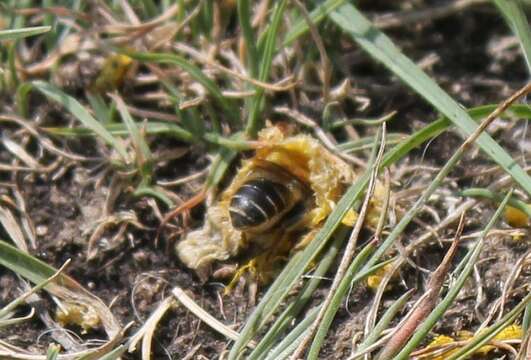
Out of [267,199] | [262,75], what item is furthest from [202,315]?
[262,75]

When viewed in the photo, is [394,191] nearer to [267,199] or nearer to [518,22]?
[267,199]

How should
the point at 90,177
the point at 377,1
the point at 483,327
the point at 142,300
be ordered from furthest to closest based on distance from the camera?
the point at 377,1, the point at 90,177, the point at 142,300, the point at 483,327

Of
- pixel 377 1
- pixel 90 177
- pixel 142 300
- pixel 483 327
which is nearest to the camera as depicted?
pixel 483 327

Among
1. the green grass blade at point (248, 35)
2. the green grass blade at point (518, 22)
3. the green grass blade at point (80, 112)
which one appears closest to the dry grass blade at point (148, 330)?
the green grass blade at point (80, 112)

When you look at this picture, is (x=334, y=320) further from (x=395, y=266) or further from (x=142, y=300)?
(x=142, y=300)

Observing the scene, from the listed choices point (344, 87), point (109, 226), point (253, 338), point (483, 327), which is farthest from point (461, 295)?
point (109, 226)

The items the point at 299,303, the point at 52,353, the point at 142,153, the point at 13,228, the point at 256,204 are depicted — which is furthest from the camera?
the point at 142,153
